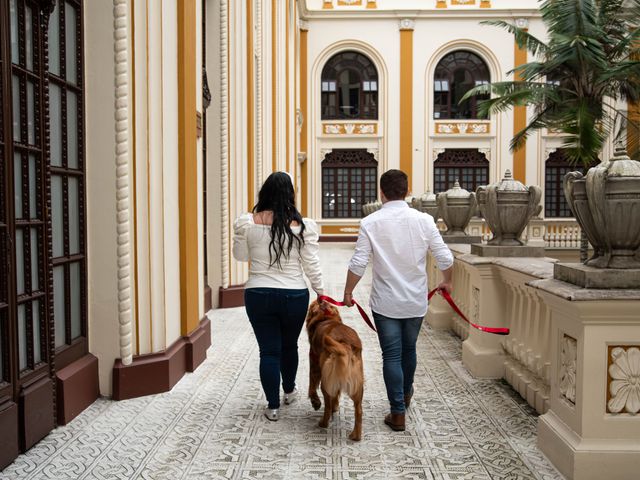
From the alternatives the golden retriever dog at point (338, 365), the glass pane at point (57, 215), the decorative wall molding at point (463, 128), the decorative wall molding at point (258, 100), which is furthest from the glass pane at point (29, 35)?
the decorative wall molding at point (463, 128)

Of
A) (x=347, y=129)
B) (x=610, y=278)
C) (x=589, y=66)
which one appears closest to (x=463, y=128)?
(x=347, y=129)

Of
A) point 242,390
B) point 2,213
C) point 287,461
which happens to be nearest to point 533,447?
point 287,461

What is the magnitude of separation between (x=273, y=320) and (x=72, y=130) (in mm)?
2139

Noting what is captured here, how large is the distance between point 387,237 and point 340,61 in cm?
2767

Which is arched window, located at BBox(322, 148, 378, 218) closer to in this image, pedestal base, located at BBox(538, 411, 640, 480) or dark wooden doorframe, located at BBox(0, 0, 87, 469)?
dark wooden doorframe, located at BBox(0, 0, 87, 469)

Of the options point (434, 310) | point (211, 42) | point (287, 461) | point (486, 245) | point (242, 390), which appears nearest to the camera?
point (287, 461)

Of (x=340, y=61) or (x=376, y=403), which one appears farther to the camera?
(x=340, y=61)

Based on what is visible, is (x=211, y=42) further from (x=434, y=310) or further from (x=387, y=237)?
(x=387, y=237)

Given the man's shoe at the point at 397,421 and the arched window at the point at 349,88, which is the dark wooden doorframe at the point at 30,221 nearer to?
the man's shoe at the point at 397,421

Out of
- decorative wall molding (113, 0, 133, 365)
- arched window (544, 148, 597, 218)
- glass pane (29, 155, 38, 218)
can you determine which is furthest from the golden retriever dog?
arched window (544, 148, 597, 218)

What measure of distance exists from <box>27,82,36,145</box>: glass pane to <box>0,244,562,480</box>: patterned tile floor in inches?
76.8

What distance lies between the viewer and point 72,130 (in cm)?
502

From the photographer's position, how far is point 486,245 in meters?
6.25

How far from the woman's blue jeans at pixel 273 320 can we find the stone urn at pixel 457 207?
503 cm
